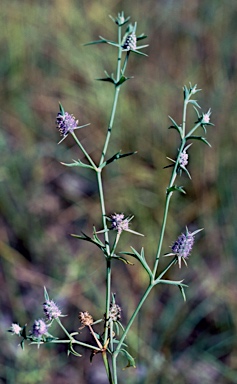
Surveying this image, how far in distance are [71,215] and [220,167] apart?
0.85 m

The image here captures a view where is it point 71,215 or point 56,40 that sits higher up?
point 56,40

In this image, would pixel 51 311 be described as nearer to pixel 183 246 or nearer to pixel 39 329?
pixel 39 329

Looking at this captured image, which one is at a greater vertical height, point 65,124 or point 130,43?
point 130,43

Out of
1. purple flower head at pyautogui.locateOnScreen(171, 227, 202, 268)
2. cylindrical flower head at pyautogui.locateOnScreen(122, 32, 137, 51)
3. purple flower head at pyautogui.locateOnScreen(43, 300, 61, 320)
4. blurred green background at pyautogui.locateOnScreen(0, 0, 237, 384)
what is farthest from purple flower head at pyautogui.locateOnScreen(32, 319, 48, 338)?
blurred green background at pyautogui.locateOnScreen(0, 0, 237, 384)

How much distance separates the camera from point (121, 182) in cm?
315

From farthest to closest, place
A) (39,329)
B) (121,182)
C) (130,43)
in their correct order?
(121,182)
(130,43)
(39,329)

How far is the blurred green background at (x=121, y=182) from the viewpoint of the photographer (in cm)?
250

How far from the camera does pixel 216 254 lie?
2943mm

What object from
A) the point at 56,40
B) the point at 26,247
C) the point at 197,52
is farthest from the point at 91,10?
the point at 26,247

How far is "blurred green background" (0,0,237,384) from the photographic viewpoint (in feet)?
8.21

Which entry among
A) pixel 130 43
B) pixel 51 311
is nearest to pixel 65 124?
pixel 130 43

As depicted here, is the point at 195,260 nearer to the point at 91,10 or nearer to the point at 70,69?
the point at 70,69

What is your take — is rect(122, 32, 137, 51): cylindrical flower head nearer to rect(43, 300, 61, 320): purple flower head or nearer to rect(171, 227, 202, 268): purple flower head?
rect(171, 227, 202, 268): purple flower head

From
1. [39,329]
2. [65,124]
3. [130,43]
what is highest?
[130,43]
